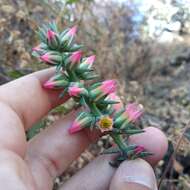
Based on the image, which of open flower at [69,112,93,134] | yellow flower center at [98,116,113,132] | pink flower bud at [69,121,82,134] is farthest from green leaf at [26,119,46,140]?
yellow flower center at [98,116,113,132]

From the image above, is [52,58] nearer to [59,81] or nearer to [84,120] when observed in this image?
[59,81]

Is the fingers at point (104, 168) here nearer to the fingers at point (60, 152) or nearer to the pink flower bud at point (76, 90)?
the fingers at point (60, 152)

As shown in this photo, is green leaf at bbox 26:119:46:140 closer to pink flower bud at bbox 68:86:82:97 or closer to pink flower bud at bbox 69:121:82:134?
pink flower bud at bbox 69:121:82:134

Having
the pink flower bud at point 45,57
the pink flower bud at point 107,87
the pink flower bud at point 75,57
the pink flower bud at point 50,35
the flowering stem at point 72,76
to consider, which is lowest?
the pink flower bud at point 107,87

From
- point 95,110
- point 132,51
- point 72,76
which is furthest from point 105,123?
point 132,51

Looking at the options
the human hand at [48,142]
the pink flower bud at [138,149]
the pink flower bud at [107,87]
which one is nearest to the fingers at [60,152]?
the human hand at [48,142]

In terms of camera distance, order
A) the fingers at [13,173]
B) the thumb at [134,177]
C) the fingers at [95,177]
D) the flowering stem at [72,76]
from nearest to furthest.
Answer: the fingers at [13,173], the thumb at [134,177], the flowering stem at [72,76], the fingers at [95,177]

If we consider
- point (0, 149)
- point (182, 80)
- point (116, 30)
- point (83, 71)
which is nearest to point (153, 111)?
point (116, 30)
